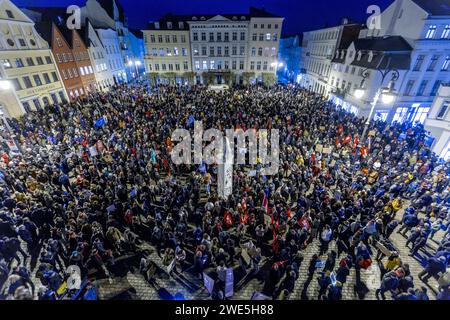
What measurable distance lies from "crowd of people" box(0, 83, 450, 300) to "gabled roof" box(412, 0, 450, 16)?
14671 mm

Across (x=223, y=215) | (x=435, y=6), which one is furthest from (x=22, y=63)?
(x=435, y=6)

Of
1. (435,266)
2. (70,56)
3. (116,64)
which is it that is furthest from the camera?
(116,64)

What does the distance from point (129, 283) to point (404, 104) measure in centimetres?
3217

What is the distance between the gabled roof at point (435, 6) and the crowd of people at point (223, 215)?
578 inches

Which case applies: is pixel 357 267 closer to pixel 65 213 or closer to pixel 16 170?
pixel 65 213

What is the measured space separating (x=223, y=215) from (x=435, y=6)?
1247 inches

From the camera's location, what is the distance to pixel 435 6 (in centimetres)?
2270

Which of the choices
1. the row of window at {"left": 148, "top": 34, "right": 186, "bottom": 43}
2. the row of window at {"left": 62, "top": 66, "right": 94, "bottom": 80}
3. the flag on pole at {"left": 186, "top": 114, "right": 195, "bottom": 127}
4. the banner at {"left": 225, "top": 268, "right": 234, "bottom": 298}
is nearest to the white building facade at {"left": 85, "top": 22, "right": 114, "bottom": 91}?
the row of window at {"left": 62, "top": 66, "right": 94, "bottom": 80}

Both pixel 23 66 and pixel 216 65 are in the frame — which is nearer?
pixel 23 66

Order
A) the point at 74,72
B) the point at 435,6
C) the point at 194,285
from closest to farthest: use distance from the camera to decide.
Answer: the point at 194,285
the point at 435,6
the point at 74,72

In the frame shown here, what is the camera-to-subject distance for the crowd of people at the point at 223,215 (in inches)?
311

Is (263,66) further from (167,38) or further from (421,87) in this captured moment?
(421,87)

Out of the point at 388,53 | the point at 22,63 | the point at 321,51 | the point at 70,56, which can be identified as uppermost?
the point at 388,53

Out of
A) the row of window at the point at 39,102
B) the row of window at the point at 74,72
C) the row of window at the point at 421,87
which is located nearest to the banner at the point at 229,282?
the row of window at the point at 421,87
